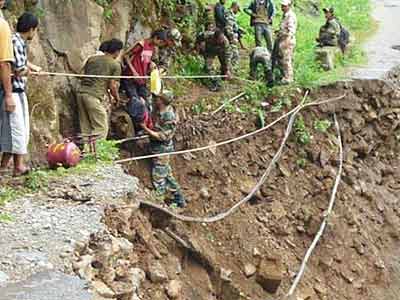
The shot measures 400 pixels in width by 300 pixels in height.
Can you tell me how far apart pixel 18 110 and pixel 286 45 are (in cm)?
682

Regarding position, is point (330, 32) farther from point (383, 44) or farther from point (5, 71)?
point (5, 71)

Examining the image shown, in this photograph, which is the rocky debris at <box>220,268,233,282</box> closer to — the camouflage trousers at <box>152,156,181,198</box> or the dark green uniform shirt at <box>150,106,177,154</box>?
the camouflage trousers at <box>152,156,181,198</box>

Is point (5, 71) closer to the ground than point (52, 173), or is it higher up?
higher up

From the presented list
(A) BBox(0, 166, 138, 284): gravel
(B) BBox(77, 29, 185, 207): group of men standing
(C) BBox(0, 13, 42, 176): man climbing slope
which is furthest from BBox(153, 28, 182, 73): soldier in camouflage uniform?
(C) BBox(0, 13, 42, 176): man climbing slope

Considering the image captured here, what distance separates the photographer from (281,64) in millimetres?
13844

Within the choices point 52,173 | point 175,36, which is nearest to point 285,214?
point 175,36

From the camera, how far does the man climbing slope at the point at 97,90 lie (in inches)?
395

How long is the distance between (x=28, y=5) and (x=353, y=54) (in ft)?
26.4

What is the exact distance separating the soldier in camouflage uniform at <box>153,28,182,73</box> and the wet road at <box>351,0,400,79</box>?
3.52 m

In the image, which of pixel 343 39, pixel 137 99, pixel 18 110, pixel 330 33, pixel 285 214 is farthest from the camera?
pixel 343 39

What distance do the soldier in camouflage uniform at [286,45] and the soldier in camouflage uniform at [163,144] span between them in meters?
3.62

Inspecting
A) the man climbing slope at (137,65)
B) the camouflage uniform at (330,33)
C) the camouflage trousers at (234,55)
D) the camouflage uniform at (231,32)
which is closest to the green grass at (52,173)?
the man climbing slope at (137,65)

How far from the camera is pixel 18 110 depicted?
25.7 ft

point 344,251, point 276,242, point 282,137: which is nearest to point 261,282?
point 276,242
